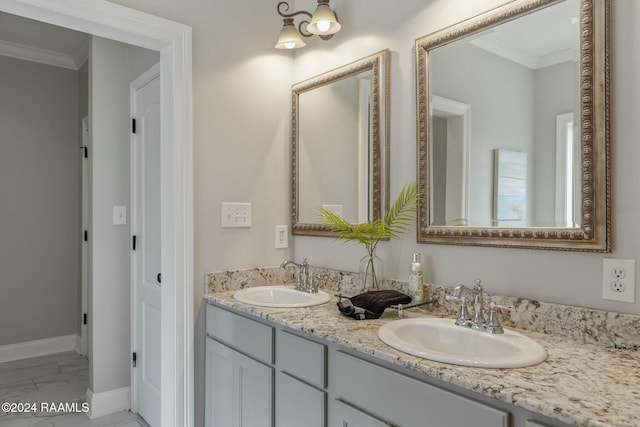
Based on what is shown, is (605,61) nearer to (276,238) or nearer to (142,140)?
(276,238)

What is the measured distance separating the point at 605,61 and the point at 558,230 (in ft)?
1.69

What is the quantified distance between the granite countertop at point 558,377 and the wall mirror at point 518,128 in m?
0.32

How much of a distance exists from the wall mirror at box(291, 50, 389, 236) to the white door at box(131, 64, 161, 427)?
33.6 inches

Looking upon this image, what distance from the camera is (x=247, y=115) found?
2176mm

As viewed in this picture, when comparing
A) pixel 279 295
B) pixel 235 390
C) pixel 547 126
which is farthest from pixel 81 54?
pixel 547 126

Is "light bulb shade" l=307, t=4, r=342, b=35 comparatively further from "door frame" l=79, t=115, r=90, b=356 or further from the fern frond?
"door frame" l=79, t=115, r=90, b=356

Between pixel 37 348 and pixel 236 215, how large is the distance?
2.89 metres

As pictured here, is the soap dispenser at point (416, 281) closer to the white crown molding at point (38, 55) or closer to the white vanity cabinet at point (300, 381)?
the white vanity cabinet at point (300, 381)

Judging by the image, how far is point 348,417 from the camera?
4.15ft

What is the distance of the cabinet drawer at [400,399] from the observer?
96 cm

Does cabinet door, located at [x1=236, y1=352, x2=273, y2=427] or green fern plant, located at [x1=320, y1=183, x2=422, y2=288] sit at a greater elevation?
green fern plant, located at [x1=320, y1=183, x2=422, y2=288]

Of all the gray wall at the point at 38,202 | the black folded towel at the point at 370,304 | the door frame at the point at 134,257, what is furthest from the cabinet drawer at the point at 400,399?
the gray wall at the point at 38,202

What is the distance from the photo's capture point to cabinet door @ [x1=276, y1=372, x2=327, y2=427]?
4.50 ft

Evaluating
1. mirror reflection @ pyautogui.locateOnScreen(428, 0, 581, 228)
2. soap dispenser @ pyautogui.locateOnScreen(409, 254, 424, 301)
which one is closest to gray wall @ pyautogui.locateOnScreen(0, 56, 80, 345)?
soap dispenser @ pyautogui.locateOnScreen(409, 254, 424, 301)
